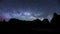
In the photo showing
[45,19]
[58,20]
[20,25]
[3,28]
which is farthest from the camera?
[45,19]

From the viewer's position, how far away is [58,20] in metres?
36.8

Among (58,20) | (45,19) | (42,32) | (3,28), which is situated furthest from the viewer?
(45,19)

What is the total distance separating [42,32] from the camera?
24.3m

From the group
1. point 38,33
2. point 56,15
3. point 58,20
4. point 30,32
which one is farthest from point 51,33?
point 56,15

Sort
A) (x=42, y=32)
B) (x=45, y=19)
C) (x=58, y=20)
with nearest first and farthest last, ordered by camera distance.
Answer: (x=42, y=32) → (x=58, y=20) → (x=45, y=19)

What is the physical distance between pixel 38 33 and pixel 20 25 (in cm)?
651

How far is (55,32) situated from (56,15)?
15038 mm

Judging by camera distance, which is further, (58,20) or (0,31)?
(58,20)

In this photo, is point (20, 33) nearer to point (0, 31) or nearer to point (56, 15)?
point (0, 31)

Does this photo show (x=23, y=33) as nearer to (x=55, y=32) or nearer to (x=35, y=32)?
(x=35, y=32)

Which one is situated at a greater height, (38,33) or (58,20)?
(58,20)

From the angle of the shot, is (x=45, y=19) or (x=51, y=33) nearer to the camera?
(x=51, y=33)

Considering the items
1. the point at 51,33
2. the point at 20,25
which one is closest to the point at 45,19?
the point at 20,25

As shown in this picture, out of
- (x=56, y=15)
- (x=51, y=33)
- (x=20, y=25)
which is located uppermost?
(x=56, y=15)
